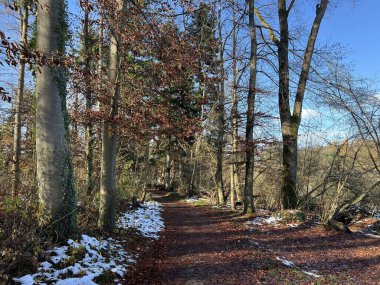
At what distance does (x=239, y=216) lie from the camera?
11852 mm

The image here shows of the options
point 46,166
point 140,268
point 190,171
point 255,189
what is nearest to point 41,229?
point 46,166

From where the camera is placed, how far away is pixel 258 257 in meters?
6.53

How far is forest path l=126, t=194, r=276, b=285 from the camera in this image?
5307 mm

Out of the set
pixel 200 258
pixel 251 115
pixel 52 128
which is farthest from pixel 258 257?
pixel 251 115

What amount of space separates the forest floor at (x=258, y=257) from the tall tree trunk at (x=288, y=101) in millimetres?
2146

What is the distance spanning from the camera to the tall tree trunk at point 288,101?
11805mm

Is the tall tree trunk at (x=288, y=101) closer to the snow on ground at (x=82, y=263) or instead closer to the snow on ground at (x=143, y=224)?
the snow on ground at (x=143, y=224)

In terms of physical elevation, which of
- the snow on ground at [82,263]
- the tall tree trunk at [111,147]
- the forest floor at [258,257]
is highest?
the tall tree trunk at [111,147]

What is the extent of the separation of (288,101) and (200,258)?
317 inches

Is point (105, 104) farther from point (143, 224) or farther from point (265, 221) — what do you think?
point (265, 221)

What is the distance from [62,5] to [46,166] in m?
2.91

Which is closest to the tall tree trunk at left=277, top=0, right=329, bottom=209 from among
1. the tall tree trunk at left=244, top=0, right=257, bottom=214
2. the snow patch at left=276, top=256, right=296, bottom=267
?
the tall tree trunk at left=244, top=0, right=257, bottom=214

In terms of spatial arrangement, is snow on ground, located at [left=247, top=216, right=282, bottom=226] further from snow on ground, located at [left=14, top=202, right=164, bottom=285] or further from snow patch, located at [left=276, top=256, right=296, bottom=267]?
snow on ground, located at [left=14, top=202, right=164, bottom=285]

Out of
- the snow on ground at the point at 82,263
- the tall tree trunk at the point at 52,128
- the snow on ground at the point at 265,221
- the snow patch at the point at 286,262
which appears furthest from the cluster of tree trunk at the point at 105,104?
the snow patch at the point at 286,262
